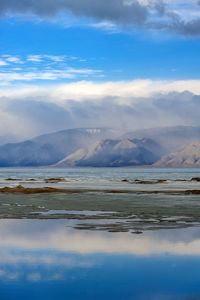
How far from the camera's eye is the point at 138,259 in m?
11.8

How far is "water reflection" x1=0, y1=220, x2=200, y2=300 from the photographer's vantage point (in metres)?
8.77

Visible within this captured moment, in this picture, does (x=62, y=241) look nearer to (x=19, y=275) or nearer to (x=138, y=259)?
(x=138, y=259)

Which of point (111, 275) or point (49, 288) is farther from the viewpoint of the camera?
point (111, 275)

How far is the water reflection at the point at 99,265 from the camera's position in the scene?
28.8 ft

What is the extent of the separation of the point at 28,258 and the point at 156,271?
3508mm

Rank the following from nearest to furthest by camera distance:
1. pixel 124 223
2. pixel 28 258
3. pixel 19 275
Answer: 1. pixel 19 275
2. pixel 28 258
3. pixel 124 223

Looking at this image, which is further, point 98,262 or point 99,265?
point 98,262

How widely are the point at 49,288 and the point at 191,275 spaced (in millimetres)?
3336

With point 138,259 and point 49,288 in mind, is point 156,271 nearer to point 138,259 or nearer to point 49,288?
point 138,259

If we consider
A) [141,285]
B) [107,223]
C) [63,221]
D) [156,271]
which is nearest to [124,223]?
[107,223]

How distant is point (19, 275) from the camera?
9914mm

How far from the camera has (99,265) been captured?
11.0m

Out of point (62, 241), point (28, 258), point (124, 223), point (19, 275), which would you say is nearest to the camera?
point (19, 275)

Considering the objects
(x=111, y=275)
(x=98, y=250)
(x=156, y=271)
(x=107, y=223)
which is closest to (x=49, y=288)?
(x=111, y=275)
